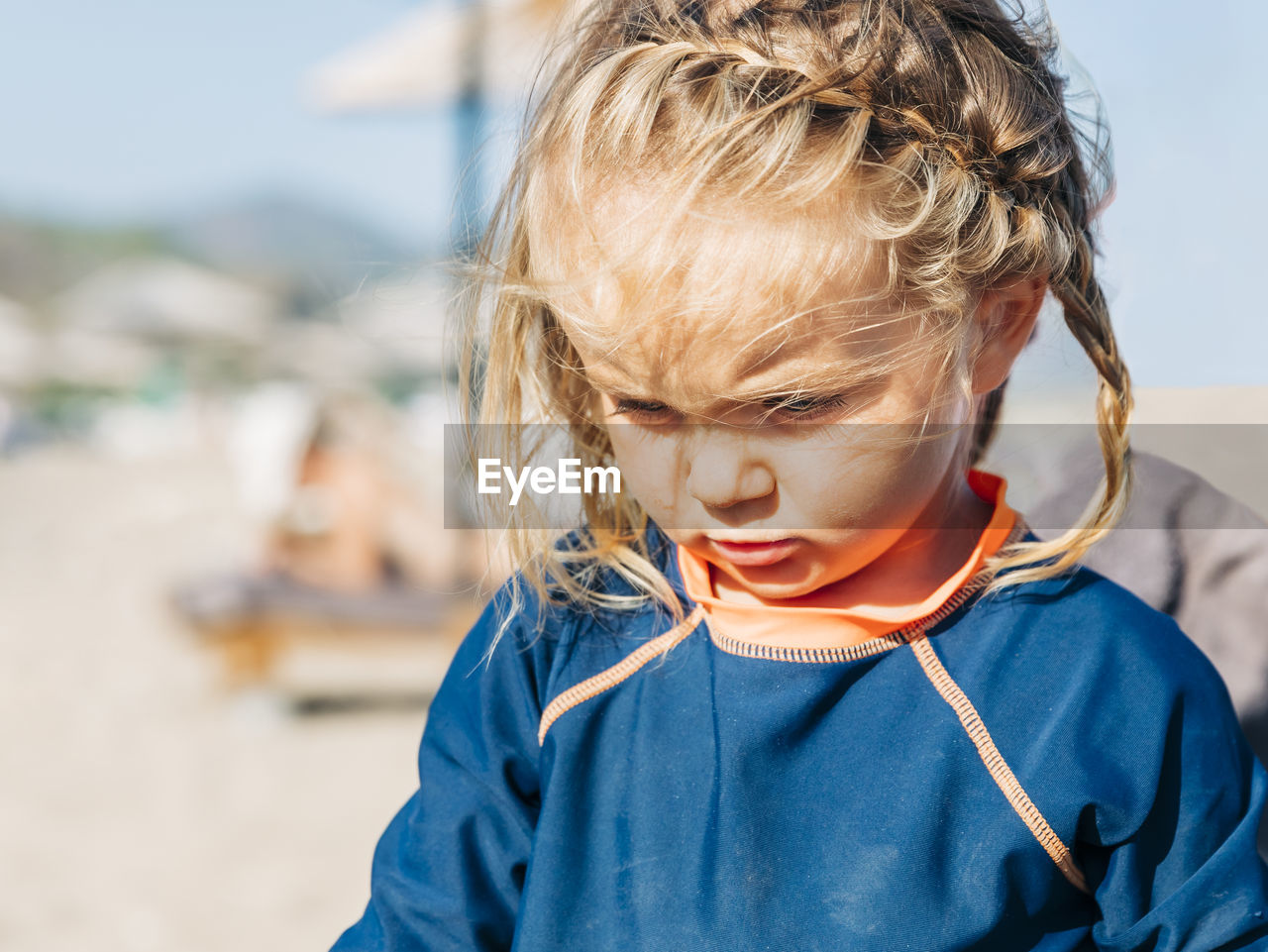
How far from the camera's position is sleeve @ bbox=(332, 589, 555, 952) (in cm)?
92

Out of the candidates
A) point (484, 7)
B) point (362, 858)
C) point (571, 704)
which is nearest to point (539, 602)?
point (571, 704)

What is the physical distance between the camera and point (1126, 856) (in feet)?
2.70

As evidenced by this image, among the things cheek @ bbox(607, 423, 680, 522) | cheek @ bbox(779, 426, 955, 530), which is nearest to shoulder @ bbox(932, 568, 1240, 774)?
cheek @ bbox(779, 426, 955, 530)

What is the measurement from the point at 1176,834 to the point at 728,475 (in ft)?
1.35

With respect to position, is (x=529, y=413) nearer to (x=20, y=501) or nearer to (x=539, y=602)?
(x=539, y=602)

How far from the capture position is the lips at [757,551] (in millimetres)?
849

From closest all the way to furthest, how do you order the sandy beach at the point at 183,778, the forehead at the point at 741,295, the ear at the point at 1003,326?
1. the forehead at the point at 741,295
2. the ear at the point at 1003,326
3. the sandy beach at the point at 183,778

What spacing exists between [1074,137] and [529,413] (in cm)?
51

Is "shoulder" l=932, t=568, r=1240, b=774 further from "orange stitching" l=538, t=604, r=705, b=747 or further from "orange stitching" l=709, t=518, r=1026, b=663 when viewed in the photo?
"orange stitching" l=538, t=604, r=705, b=747

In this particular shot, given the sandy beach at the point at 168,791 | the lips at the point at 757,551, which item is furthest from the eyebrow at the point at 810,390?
the sandy beach at the point at 168,791

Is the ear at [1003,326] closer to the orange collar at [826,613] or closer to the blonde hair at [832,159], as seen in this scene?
the blonde hair at [832,159]

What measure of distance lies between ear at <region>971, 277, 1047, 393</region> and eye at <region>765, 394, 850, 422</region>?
0.14 metres

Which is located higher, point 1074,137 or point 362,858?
point 1074,137

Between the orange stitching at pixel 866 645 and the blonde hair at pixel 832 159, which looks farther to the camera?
the orange stitching at pixel 866 645
